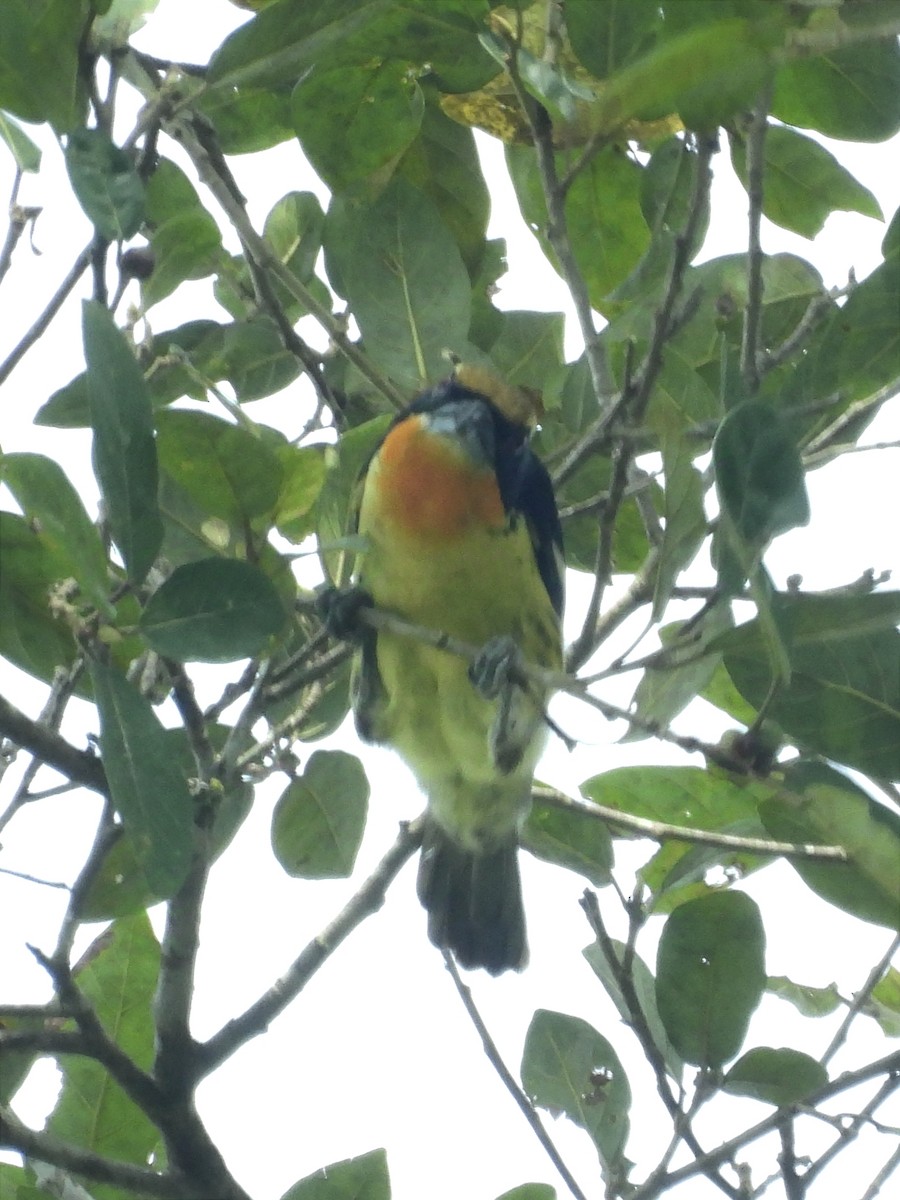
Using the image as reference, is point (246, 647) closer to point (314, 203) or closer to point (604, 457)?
point (604, 457)

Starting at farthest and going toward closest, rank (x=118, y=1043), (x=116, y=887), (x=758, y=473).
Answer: (x=118, y=1043), (x=116, y=887), (x=758, y=473)

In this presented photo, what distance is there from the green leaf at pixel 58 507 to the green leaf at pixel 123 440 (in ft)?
0.24

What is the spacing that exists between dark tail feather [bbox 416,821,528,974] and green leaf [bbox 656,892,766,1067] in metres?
1.12

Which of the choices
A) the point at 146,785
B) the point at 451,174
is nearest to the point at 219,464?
the point at 146,785

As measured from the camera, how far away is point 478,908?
3588 millimetres

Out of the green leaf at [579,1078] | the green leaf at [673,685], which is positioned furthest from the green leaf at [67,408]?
the green leaf at [579,1078]

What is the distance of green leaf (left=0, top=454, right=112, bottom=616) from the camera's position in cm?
171

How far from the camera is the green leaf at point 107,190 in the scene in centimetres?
196

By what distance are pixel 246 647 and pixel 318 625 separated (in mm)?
1106

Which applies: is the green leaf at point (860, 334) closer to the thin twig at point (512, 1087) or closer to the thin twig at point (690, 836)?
the thin twig at point (690, 836)

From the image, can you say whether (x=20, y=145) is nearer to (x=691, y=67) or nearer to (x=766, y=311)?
(x=766, y=311)

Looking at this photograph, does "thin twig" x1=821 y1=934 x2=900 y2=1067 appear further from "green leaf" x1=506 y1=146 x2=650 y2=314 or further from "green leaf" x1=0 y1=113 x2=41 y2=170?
"green leaf" x1=0 y1=113 x2=41 y2=170

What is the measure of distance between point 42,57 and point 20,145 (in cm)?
65

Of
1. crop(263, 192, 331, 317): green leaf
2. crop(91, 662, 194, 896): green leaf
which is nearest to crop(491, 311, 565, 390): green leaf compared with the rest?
crop(263, 192, 331, 317): green leaf
